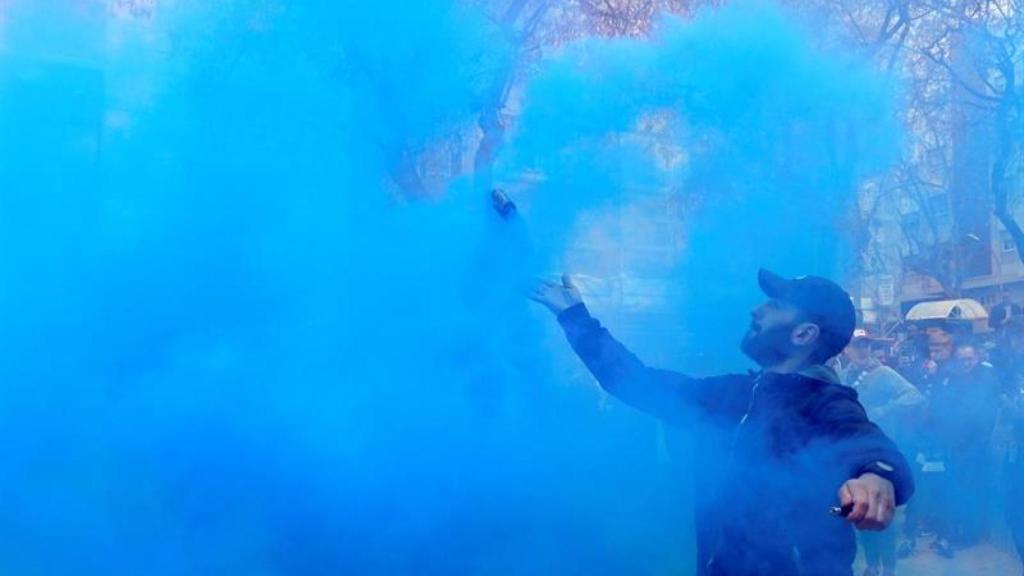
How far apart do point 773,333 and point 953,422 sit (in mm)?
3459

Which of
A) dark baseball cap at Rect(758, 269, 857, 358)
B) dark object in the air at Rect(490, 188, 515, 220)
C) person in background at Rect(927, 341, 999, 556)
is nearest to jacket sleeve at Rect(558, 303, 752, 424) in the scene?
dark baseball cap at Rect(758, 269, 857, 358)

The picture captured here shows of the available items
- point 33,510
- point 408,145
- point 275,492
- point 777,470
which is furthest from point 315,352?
point 777,470

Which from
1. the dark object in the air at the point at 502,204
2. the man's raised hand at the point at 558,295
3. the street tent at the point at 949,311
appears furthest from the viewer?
the street tent at the point at 949,311

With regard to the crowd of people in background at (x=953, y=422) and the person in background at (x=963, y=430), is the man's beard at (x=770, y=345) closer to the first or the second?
the crowd of people in background at (x=953, y=422)

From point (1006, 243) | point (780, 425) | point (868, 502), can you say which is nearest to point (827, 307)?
point (780, 425)

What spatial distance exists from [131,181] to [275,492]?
110cm

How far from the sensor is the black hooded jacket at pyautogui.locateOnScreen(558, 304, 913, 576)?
223 cm

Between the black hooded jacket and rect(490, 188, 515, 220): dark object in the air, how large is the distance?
844 millimetres

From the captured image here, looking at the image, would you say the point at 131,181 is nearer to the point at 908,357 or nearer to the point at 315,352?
the point at 315,352

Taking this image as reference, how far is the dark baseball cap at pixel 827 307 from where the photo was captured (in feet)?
7.97

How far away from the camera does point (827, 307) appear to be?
2428 millimetres

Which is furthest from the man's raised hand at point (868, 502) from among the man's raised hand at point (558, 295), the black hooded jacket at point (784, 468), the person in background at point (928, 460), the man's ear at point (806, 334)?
the person in background at point (928, 460)

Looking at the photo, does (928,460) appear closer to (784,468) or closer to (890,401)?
(890,401)

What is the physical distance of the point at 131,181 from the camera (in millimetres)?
3143
